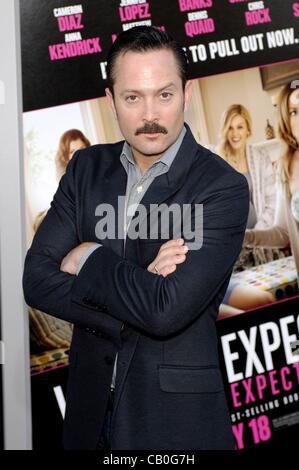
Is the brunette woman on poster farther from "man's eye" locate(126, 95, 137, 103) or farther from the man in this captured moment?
"man's eye" locate(126, 95, 137, 103)

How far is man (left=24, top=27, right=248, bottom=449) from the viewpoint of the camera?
6.07 feet

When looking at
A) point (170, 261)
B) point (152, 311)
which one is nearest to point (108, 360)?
point (152, 311)

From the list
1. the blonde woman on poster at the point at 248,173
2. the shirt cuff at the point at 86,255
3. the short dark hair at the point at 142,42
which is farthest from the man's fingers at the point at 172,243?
the blonde woman on poster at the point at 248,173

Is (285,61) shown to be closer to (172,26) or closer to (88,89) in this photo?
(172,26)

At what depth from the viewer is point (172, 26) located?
10.2ft

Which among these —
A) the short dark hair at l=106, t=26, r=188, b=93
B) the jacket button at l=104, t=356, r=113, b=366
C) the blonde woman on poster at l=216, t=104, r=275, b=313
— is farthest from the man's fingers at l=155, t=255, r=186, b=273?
the blonde woman on poster at l=216, t=104, r=275, b=313

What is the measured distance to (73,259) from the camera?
78.5 inches

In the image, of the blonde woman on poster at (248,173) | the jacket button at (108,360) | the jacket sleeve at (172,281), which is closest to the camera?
the jacket sleeve at (172,281)

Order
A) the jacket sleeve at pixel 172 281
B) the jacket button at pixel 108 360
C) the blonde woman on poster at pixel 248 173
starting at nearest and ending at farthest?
the jacket sleeve at pixel 172 281, the jacket button at pixel 108 360, the blonde woman on poster at pixel 248 173

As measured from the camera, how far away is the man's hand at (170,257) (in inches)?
A: 73.3

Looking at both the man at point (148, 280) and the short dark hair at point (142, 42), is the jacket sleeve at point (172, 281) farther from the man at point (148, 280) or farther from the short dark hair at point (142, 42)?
the short dark hair at point (142, 42)

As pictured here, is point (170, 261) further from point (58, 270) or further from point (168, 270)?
point (58, 270)

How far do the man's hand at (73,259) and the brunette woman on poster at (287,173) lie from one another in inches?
56.2

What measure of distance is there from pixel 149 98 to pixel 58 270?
0.57 meters
